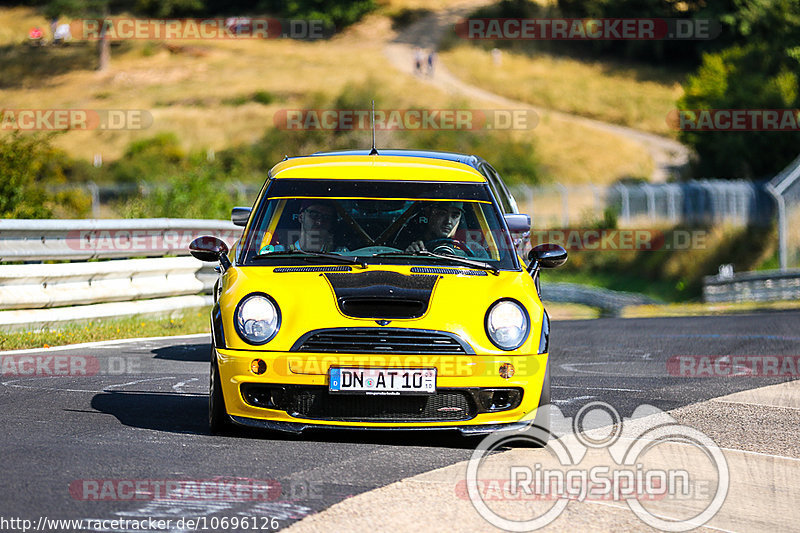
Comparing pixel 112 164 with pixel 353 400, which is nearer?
pixel 353 400

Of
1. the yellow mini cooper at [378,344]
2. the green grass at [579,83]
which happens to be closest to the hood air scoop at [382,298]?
the yellow mini cooper at [378,344]

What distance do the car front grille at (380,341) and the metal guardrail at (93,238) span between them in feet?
19.5

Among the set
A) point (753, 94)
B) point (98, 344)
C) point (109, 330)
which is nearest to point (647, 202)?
point (753, 94)

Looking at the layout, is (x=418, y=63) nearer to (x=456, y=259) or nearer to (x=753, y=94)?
(x=753, y=94)

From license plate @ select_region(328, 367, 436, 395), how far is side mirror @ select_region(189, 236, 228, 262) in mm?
1668

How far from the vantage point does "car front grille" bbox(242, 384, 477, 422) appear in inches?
255

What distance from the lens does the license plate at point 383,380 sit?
6.39m

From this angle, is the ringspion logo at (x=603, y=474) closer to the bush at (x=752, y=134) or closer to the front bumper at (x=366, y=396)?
the front bumper at (x=366, y=396)

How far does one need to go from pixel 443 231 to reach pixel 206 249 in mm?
1537

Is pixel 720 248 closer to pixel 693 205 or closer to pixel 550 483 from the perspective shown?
pixel 693 205

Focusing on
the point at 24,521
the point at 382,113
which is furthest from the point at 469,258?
the point at 382,113

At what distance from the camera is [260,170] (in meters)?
66.0

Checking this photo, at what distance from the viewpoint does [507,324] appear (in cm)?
660

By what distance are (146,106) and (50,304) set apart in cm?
7042
